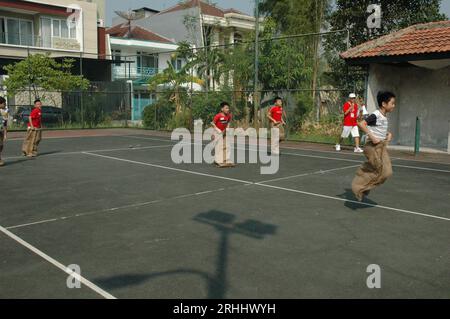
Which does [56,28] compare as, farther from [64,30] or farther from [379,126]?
[379,126]

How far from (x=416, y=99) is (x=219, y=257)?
582 inches

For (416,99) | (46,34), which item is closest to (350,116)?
(416,99)

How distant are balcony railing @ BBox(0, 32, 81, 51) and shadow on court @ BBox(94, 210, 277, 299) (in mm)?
31877

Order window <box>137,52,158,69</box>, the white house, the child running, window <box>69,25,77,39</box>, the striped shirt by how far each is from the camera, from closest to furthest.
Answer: the child running
the striped shirt
window <box>69,25,77,39</box>
the white house
window <box>137,52,158,69</box>

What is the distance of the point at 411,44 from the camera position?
1628cm

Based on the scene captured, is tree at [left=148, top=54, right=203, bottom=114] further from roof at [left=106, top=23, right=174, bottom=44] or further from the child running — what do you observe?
the child running

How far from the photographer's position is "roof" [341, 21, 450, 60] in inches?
605

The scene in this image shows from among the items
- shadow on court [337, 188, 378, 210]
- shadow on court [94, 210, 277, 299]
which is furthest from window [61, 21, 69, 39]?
shadow on court [94, 210, 277, 299]

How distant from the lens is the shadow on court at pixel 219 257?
14.5 ft

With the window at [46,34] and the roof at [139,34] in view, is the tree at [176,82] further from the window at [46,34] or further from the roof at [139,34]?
the roof at [139,34]

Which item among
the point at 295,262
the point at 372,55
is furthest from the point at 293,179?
the point at 372,55

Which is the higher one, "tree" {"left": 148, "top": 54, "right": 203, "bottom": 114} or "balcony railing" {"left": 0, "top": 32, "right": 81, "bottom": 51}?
"balcony railing" {"left": 0, "top": 32, "right": 81, "bottom": 51}

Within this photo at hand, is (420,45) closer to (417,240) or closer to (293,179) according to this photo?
(293,179)

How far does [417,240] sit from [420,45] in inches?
469
